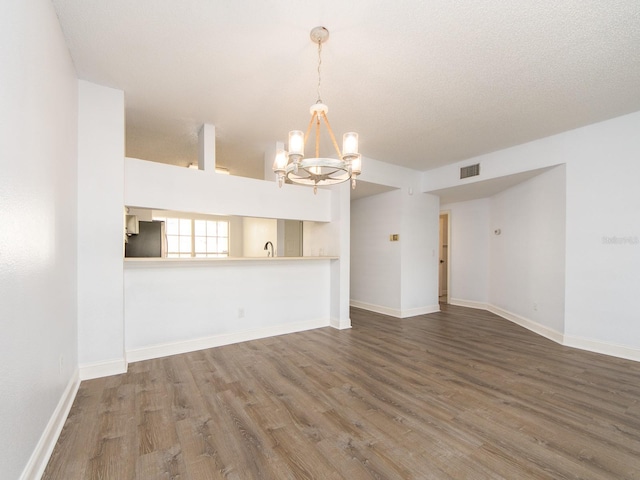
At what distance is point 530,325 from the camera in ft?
15.5

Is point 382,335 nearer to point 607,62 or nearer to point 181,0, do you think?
point 607,62

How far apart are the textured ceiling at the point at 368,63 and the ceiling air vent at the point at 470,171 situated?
3.10 feet

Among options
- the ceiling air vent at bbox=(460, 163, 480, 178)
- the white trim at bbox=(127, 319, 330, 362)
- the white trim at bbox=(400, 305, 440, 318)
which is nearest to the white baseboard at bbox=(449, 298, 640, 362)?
the white trim at bbox=(400, 305, 440, 318)

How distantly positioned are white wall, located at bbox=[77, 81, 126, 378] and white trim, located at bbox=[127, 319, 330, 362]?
1.19ft

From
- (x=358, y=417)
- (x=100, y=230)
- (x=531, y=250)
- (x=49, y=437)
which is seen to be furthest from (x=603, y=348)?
(x=100, y=230)

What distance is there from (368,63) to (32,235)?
2.64 metres

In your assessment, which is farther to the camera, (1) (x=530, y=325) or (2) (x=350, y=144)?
(1) (x=530, y=325)

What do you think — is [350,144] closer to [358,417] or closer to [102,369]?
[358,417]

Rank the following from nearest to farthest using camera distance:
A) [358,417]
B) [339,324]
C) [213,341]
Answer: [358,417] < [213,341] < [339,324]

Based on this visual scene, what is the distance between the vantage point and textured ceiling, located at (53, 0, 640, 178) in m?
2.03

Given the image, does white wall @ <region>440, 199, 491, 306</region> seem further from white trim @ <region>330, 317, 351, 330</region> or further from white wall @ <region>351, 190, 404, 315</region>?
white trim @ <region>330, 317, 351, 330</region>

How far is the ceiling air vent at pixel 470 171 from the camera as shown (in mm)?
4982

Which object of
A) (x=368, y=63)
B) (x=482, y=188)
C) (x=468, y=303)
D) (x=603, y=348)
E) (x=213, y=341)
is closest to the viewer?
(x=368, y=63)

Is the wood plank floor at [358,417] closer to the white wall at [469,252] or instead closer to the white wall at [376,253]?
the white wall at [376,253]
